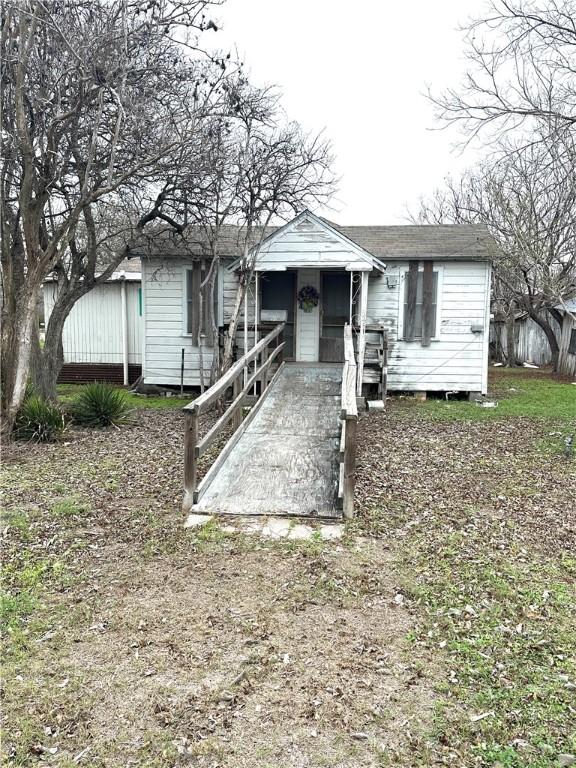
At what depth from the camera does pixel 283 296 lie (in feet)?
43.7

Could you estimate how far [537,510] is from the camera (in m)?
6.06

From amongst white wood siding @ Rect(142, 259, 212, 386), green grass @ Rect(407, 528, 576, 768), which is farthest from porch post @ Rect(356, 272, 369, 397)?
green grass @ Rect(407, 528, 576, 768)

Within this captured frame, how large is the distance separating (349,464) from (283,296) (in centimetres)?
827

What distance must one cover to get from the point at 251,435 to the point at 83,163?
5335 millimetres

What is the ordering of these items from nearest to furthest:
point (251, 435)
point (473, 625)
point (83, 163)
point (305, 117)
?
point (473, 625) → point (251, 435) → point (83, 163) → point (305, 117)

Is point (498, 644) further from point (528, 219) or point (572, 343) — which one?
point (572, 343)

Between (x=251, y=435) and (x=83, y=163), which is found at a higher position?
(x=83, y=163)

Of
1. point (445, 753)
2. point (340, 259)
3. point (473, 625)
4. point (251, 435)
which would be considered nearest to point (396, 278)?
point (340, 259)

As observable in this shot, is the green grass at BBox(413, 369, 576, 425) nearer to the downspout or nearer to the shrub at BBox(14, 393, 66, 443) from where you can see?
the shrub at BBox(14, 393, 66, 443)

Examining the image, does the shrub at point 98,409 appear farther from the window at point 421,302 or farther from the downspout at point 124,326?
the downspout at point 124,326

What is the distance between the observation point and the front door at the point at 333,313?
13195 mm

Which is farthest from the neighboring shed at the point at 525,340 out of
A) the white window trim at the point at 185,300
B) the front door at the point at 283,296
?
the white window trim at the point at 185,300

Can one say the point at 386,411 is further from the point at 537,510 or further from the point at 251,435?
the point at 537,510

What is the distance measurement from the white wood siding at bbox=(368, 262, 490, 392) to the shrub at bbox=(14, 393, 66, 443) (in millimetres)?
6934
